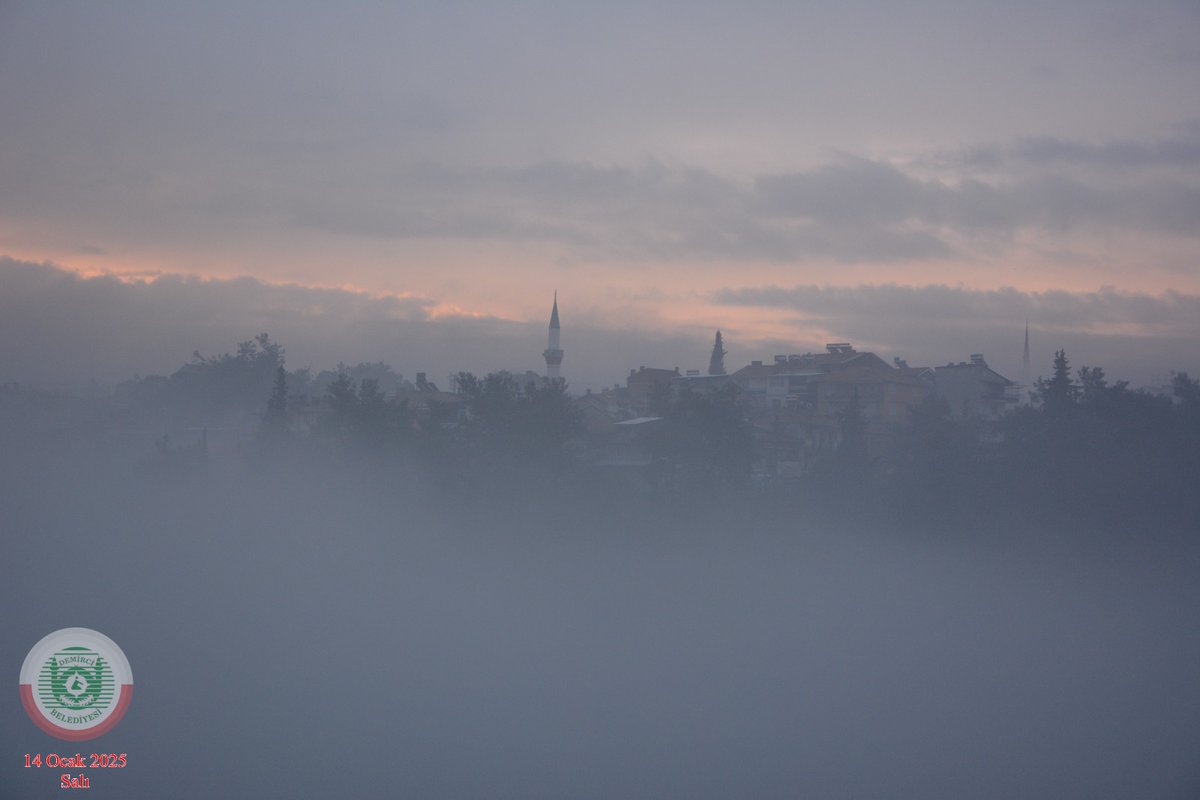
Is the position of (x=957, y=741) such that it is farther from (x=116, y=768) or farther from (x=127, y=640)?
(x=127, y=640)

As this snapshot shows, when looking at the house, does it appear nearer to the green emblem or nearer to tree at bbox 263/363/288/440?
tree at bbox 263/363/288/440

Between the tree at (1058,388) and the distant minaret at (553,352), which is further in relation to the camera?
the distant minaret at (553,352)

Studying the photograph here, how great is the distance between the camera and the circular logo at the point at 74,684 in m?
5.98

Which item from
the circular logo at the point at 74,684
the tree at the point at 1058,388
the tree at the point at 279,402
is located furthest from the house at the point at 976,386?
the circular logo at the point at 74,684

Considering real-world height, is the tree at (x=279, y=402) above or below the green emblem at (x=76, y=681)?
above

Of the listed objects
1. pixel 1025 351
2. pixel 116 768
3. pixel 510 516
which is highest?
pixel 1025 351

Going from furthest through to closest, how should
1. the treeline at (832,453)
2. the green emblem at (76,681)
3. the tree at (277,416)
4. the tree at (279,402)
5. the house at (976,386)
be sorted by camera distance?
the house at (976,386) < the tree at (279,402) < the tree at (277,416) < the treeline at (832,453) < the green emblem at (76,681)

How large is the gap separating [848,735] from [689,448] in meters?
6.57

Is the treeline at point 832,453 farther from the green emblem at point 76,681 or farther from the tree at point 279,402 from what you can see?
the green emblem at point 76,681

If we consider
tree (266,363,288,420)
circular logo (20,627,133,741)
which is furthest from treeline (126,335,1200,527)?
circular logo (20,627,133,741)

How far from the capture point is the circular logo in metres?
5.98

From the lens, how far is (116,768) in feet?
23.0

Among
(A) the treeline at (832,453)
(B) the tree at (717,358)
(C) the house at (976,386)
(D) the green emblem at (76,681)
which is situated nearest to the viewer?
(D) the green emblem at (76,681)

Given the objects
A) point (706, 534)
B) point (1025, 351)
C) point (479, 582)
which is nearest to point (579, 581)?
point (479, 582)
